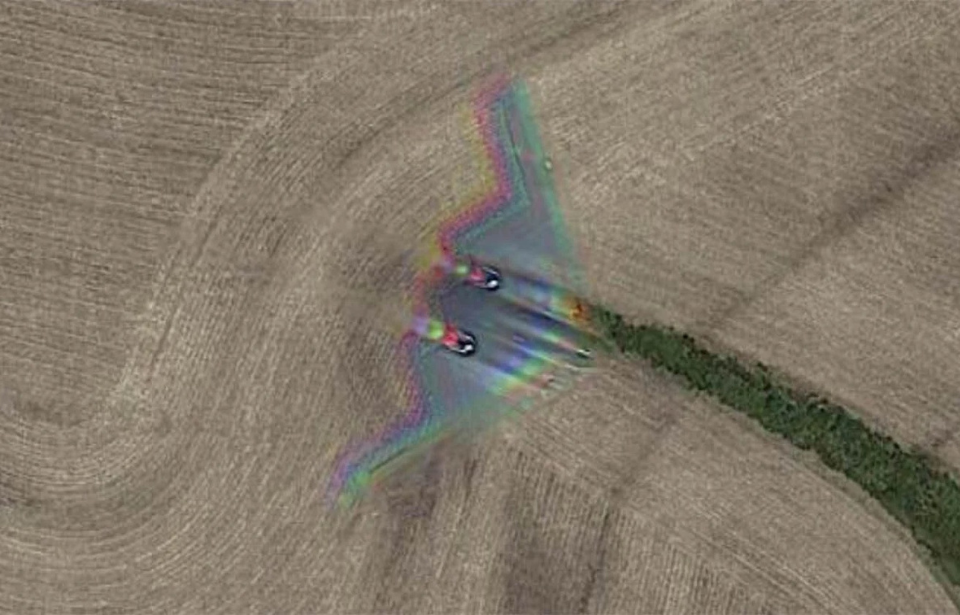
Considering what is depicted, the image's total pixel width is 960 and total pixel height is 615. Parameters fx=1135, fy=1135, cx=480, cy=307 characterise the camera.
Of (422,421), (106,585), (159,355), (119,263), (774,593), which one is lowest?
(774,593)

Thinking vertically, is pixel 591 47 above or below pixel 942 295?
above

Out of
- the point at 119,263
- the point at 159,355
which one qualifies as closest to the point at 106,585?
the point at 159,355

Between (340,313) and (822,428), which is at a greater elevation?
(340,313)

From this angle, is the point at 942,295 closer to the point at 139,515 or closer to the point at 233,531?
the point at 233,531
